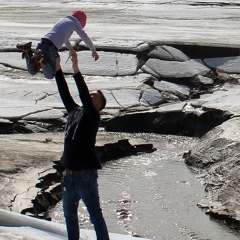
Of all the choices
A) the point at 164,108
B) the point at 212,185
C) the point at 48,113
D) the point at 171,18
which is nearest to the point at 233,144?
the point at 212,185

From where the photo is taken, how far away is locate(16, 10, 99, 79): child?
5711 mm

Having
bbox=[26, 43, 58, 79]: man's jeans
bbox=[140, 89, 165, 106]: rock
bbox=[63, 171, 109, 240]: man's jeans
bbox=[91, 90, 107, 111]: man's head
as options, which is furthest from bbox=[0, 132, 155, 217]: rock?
bbox=[91, 90, 107, 111]: man's head

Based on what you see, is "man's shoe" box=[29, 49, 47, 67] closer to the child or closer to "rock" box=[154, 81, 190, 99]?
the child

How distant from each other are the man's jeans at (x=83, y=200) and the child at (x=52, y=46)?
85 cm

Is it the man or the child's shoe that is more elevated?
the child's shoe

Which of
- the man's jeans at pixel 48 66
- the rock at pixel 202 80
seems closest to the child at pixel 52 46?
the man's jeans at pixel 48 66

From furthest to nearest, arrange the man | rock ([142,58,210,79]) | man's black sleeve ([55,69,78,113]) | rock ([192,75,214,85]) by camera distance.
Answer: rock ([142,58,210,79])
rock ([192,75,214,85])
man's black sleeve ([55,69,78,113])
the man

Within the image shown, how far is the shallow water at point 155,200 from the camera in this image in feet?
22.6

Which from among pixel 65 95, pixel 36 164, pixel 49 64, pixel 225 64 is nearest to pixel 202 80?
pixel 225 64

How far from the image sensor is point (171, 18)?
17.0 metres

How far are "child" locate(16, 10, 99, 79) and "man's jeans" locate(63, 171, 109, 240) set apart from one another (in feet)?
2.80

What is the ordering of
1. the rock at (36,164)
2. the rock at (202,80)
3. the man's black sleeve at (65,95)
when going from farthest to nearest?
the rock at (202,80), the rock at (36,164), the man's black sleeve at (65,95)

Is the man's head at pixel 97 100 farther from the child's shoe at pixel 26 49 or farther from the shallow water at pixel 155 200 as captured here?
the shallow water at pixel 155 200

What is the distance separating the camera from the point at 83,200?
533 cm
